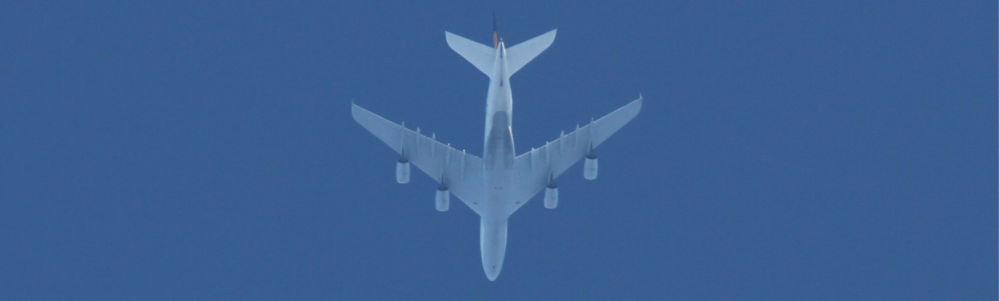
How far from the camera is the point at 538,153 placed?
63.3 metres

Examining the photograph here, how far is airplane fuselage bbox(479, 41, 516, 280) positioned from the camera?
59.3 meters

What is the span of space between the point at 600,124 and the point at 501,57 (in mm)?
7388

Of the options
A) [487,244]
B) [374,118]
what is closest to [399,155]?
[374,118]

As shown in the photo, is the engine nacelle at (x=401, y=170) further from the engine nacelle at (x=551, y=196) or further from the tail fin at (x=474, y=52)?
the engine nacelle at (x=551, y=196)

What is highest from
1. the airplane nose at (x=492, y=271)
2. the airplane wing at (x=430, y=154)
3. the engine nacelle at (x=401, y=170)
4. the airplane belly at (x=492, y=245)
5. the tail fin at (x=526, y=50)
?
the tail fin at (x=526, y=50)

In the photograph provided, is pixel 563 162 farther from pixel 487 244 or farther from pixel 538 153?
pixel 487 244

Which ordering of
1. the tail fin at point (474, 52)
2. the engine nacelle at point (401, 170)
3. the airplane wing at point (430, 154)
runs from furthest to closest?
the airplane wing at point (430, 154)
the engine nacelle at point (401, 170)
the tail fin at point (474, 52)

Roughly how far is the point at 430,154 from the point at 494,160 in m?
3.86

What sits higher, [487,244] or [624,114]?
[624,114]

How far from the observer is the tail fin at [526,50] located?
2408 inches

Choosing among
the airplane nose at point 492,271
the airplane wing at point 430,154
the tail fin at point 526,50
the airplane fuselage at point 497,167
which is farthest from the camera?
the airplane nose at point 492,271

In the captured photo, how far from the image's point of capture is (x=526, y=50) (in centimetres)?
6147

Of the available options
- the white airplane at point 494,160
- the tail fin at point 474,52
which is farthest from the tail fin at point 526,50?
the tail fin at point 474,52

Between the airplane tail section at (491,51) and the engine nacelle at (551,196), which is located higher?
the airplane tail section at (491,51)
